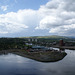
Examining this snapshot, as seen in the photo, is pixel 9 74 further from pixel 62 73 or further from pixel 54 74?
pixel 62 73

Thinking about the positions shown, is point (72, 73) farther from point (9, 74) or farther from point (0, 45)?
point (0, 45)

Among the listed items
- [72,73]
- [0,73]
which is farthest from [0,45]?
[72,73]

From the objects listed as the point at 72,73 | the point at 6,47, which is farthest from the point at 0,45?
the point at 72,73

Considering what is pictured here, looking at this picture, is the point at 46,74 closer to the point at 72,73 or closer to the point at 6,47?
the point at 72,73

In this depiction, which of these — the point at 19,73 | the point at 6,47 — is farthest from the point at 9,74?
the point at 6,47

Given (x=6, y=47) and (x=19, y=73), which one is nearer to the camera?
(x=19, y=73)

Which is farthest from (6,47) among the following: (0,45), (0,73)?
(0,73)

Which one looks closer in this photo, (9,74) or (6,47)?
(9,74)

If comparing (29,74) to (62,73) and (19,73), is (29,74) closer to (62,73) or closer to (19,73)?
(19,73)
